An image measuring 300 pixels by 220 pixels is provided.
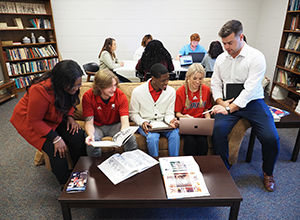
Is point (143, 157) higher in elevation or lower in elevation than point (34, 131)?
lower

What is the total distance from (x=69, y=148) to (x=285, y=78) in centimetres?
385

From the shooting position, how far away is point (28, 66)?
4.68 m

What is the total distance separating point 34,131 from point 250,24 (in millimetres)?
5183

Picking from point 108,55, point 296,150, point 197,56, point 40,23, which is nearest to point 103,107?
point 108,55

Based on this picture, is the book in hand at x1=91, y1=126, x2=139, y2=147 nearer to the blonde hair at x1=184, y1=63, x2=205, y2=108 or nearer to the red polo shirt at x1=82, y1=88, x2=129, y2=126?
the red polo shirt at x1=82, y1=88, x2=129, y2=126

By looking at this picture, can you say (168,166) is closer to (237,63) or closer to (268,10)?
(237,63)

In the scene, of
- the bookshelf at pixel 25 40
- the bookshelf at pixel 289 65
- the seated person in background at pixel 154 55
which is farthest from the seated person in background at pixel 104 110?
the bookshelf at pixel 25 40

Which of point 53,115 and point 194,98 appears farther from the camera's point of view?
point 194,98

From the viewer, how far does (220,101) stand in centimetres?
223

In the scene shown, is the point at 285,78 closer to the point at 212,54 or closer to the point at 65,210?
the point at 212,54

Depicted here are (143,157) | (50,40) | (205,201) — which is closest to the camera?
(205,201)

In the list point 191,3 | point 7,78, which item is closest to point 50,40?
point 7,78

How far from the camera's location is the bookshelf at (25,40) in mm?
4363

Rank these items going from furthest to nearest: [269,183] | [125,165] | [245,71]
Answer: [245,71]
[269,183]
[125,165]
